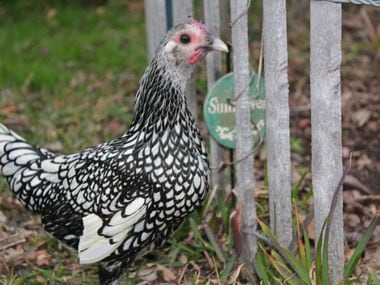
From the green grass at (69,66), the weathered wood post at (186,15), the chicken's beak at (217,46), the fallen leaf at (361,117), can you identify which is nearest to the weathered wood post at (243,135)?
the chicken's beak at (217,46)

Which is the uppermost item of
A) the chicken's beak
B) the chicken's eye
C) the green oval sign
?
the chicken's eye

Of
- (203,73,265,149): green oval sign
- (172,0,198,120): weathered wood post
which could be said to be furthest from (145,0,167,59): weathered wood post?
(203,73,265,149): green oval sign

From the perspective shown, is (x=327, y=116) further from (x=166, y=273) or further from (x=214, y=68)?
(x=166, y=273)

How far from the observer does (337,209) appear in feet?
11.3

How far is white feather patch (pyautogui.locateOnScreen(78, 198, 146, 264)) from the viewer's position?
11.4 feet

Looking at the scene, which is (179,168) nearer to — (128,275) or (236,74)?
(236,74)

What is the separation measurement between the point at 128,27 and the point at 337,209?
18.2 ft

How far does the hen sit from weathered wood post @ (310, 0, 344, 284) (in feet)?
1.33

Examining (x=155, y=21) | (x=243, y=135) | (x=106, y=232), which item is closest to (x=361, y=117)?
(x=155, y=21)

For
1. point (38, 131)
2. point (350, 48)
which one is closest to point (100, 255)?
point (38, 131)

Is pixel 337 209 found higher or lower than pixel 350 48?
lower

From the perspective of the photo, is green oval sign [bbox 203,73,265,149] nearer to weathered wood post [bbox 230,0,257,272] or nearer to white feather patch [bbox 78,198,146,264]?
weathered wood post [bbox 230,0,257,272]

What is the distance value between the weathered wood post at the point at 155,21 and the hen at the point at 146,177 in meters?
1.24

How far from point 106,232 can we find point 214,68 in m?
1.11
